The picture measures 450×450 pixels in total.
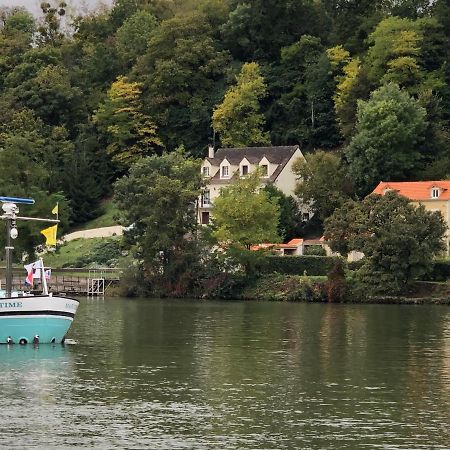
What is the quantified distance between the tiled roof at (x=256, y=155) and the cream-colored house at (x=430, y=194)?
1741 centimetres

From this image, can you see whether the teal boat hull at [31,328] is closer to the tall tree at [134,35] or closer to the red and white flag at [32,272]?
the red and white flag at [32,272]

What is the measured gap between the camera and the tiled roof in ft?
392

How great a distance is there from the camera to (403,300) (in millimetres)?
89750

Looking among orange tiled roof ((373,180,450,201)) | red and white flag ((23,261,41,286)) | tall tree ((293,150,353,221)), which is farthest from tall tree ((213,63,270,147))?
red and white flag ((23,261,41,286))

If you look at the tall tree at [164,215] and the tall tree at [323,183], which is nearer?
the tall tree at [164,215]

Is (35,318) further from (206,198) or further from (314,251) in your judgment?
(206,198)

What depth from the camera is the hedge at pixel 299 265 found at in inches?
3878

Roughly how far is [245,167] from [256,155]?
1722mm

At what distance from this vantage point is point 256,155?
399 ft

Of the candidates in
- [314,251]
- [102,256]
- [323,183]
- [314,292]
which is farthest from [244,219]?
[102,256]

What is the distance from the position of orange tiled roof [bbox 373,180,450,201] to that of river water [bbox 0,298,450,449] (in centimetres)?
3087

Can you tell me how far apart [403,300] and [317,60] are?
5305cm

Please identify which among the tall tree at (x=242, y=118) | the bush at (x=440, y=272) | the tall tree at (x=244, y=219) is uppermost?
the tall tree at (x=242, y=118)

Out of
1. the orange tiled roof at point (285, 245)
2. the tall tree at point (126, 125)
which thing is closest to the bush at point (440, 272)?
the orange tiled roof at point (285, 245)
